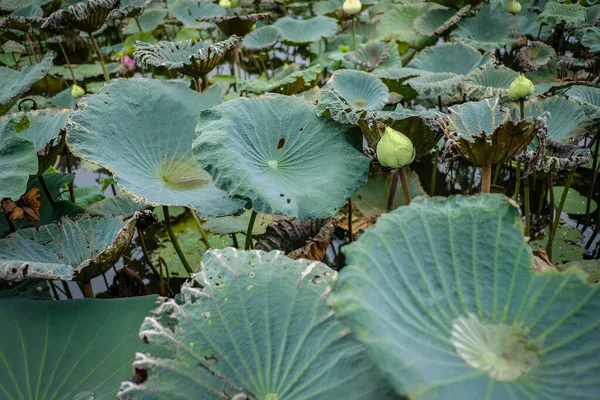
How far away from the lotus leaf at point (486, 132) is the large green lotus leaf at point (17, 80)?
1662 millimetres

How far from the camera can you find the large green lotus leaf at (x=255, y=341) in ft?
2.95

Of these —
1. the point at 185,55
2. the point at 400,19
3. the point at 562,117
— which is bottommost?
the point at 400,19

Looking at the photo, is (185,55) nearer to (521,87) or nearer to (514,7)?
(521,87)

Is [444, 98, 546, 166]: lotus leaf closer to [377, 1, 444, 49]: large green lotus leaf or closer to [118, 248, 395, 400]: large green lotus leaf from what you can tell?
[118, 248, 395, 400]: large green lotus leaf

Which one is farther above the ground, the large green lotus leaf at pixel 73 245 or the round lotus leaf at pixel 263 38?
the large green lotus leaf at pixel 73 245

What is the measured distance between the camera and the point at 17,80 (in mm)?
2061

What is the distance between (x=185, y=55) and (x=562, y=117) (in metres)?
1.60

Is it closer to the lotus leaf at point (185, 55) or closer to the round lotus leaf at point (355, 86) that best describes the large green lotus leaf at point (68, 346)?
the lotus leaf at point (185, 55)

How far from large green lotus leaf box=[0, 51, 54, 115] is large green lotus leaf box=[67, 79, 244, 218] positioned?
1.49 feet

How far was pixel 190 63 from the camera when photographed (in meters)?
1.96

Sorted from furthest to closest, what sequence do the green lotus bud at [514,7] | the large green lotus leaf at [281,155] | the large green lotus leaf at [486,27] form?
the large green lotus leaf at [486,27], the green lotus bud at [514,7], the large green lotus leaf at [281,155]

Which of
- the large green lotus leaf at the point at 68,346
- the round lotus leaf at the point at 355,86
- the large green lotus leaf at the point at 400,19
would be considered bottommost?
the large green lotus leaf at the point at 400,19

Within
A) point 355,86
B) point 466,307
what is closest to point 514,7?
point 355,86

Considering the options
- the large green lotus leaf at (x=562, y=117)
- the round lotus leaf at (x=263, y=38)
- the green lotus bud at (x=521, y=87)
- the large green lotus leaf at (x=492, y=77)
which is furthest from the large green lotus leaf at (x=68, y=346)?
the round lotus leaf at (x=263, y=38)
